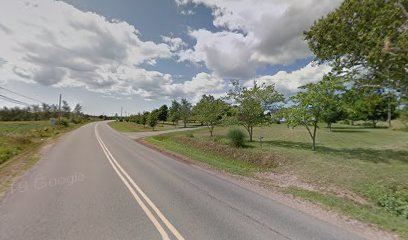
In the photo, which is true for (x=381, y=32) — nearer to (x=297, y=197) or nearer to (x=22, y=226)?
(x=297, y=197)

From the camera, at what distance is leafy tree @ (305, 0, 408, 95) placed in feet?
30.3

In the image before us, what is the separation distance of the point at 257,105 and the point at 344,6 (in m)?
11.9

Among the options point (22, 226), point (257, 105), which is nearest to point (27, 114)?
point (257, 105)

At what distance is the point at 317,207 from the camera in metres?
6.11

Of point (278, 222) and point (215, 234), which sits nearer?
point (215, 234)

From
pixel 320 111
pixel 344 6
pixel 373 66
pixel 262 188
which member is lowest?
pixel 262 188

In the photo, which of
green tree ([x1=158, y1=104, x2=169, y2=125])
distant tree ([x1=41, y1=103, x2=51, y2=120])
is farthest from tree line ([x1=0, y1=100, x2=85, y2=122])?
green tree ([x1=158, y1=104, x2=169, y2=125])

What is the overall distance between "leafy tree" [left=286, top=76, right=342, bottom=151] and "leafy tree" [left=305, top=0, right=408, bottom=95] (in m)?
2.20

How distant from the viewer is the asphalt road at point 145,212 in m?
4.35

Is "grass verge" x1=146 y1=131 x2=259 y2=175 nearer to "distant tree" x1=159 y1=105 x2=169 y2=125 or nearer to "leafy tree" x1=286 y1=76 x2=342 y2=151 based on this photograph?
"leafy tree" x1=286 y1=76 x2=342 y2=151

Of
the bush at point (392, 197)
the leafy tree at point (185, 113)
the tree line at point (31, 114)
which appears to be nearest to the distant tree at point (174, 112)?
the leafy tree at point (185, 113)

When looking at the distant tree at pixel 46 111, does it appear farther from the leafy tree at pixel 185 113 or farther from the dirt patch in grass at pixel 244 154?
the dirt patch in grass at pixel 244 154

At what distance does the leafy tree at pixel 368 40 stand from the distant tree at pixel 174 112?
5491 centimetres

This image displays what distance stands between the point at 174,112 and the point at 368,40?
61356mm
